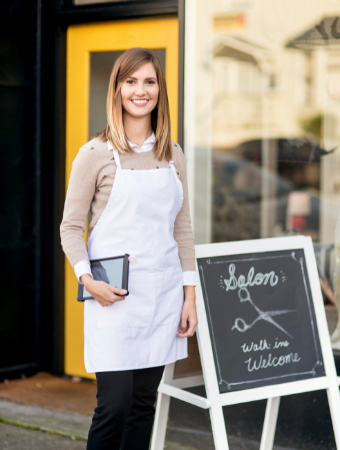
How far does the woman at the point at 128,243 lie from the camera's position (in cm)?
219

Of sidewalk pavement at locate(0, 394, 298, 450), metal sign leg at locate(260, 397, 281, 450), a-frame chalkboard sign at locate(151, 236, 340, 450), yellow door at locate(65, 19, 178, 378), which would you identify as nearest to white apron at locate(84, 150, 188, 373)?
a-frame chalkboard sign at locate(151, 236, 340, 450)

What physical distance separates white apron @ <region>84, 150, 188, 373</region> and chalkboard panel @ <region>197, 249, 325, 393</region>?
16.8 inches

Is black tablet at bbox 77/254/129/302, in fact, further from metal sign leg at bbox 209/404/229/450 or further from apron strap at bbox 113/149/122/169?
metal sign leg at bbox 209/404/229/450

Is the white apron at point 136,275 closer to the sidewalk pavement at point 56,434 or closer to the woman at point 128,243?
the woman at point 128,243

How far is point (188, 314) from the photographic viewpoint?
2.36 metres

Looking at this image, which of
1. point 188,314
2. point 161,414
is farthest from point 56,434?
point 188,314

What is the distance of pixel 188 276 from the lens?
7.82 feet

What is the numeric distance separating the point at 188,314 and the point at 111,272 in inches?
15.1

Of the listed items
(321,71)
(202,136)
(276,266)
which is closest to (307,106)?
(321,71)

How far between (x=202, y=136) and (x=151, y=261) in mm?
1679

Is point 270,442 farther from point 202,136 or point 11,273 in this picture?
point 11,273

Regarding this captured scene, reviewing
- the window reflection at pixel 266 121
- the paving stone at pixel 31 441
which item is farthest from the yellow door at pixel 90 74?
the paving stone at pixel 31 441

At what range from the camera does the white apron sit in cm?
219

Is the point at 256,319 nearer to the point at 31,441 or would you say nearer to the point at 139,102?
the point at 139,102
